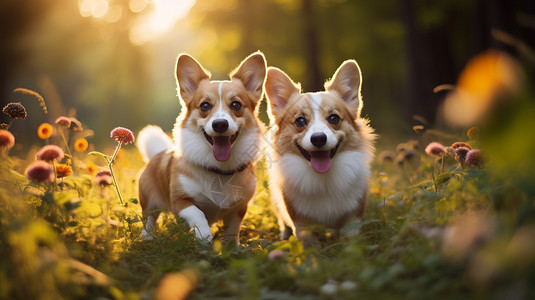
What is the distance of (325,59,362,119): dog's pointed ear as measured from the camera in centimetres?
325

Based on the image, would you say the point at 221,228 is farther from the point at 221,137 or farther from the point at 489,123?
the point at 489,123

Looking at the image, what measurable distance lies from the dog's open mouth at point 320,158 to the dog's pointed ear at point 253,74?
0.81 m

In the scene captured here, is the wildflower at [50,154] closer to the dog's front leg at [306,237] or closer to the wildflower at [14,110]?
the wildflower at [14,110]

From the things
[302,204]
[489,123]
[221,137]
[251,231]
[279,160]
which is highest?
[489,123]

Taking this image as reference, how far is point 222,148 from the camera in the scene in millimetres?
3166

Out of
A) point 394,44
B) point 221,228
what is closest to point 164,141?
point 221,228

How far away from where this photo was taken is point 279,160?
3158 millimetres

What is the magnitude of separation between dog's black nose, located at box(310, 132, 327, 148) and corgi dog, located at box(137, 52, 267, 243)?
619 mm

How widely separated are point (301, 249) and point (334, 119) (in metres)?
1.11

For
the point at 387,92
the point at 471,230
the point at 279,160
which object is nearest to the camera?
the point at 471,230

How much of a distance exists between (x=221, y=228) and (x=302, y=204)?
3.01ft

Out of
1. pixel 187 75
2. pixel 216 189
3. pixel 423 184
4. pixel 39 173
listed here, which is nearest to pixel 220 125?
pixel 216 189

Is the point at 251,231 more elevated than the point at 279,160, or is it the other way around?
→ the point at 279,160

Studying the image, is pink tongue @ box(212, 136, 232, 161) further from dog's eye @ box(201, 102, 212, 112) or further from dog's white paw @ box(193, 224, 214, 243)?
dog's white paw @ box(193, 224, 214, 243)
